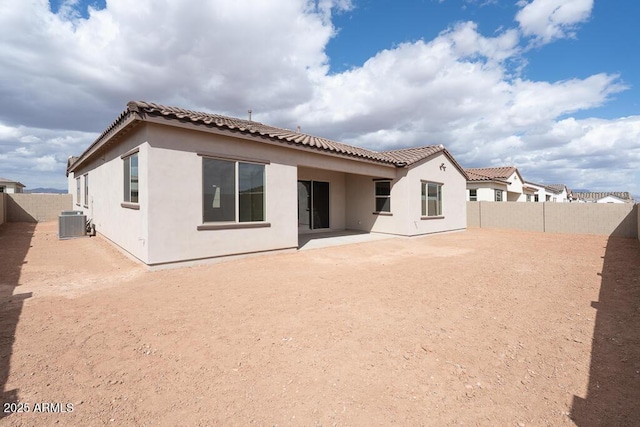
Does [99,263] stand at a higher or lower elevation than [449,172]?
lower

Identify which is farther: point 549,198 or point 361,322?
point 549,198

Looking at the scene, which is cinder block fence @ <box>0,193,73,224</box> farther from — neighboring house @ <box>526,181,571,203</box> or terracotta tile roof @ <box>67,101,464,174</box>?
neighboring house @ <box>526,181,571,203</box>

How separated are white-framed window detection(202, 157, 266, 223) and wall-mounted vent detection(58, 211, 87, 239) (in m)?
7.69

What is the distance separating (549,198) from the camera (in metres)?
39.9

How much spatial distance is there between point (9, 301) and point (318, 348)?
4933 millimetres

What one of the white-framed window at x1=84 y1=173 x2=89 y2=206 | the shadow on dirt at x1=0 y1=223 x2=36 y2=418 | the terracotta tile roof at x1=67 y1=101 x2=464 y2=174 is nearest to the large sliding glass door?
the terracotta tile roof at x1=67 y1=101 x2=464 y2=174

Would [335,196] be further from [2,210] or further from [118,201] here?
[2,210]

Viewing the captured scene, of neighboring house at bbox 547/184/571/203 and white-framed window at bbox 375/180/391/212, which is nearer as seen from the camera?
white-framed window at bbox 375/180/391/212

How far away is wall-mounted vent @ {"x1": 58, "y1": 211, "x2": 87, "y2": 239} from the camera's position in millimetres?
11501

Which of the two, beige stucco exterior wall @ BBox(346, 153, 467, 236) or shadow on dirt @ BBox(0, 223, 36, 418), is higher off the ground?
beige stucco exterior wall @ BBox(346, 153, 467, 236)

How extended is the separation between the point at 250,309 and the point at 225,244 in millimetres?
3667

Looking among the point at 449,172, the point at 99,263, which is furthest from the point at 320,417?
the point at 449,172

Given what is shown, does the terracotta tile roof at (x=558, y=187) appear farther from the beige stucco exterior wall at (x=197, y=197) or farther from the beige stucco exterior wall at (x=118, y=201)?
the beige stucco exterior wall at (x=118, y=201)

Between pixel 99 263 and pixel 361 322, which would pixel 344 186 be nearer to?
pixel 99 263
